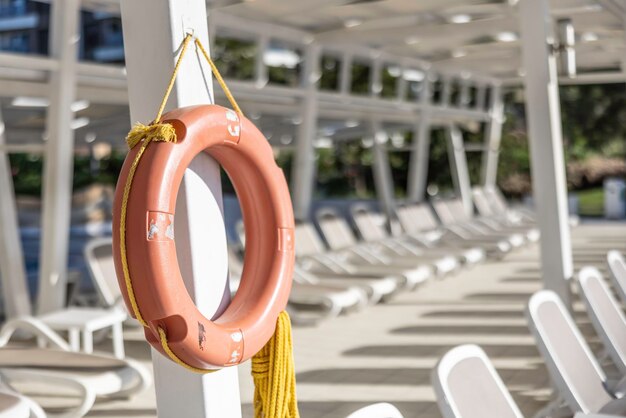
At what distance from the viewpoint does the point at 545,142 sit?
16.6 ft

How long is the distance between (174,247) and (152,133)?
12.6 inches

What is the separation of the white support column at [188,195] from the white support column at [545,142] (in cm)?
291

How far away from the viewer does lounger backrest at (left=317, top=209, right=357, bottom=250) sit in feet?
31.9

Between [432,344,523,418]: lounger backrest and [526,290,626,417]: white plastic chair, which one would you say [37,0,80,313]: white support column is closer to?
[526,290,626,417]: white plastic chair

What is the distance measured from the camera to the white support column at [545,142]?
5.05 meters

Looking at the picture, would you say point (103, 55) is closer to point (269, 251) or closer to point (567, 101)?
point (269, 251)

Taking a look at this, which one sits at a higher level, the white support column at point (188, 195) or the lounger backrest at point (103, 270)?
the white support column at point (188, 195)

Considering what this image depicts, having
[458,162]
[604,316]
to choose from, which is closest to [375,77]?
[458,162]

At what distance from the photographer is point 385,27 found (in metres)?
8.91

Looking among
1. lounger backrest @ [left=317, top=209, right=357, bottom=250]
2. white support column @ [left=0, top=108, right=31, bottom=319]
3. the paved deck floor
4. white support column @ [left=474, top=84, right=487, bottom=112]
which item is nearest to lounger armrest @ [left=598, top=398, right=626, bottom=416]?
the paved deck floor

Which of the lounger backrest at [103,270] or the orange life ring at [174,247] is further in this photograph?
the lounger backrest at [103,270]

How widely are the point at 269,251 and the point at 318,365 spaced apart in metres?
3.26

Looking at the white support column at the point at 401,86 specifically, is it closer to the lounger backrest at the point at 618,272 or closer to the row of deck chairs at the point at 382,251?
the row of deck chairs at the point at 382,251

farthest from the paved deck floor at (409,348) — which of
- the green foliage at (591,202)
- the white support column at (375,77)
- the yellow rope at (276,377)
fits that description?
the green foliage at (591,202)
